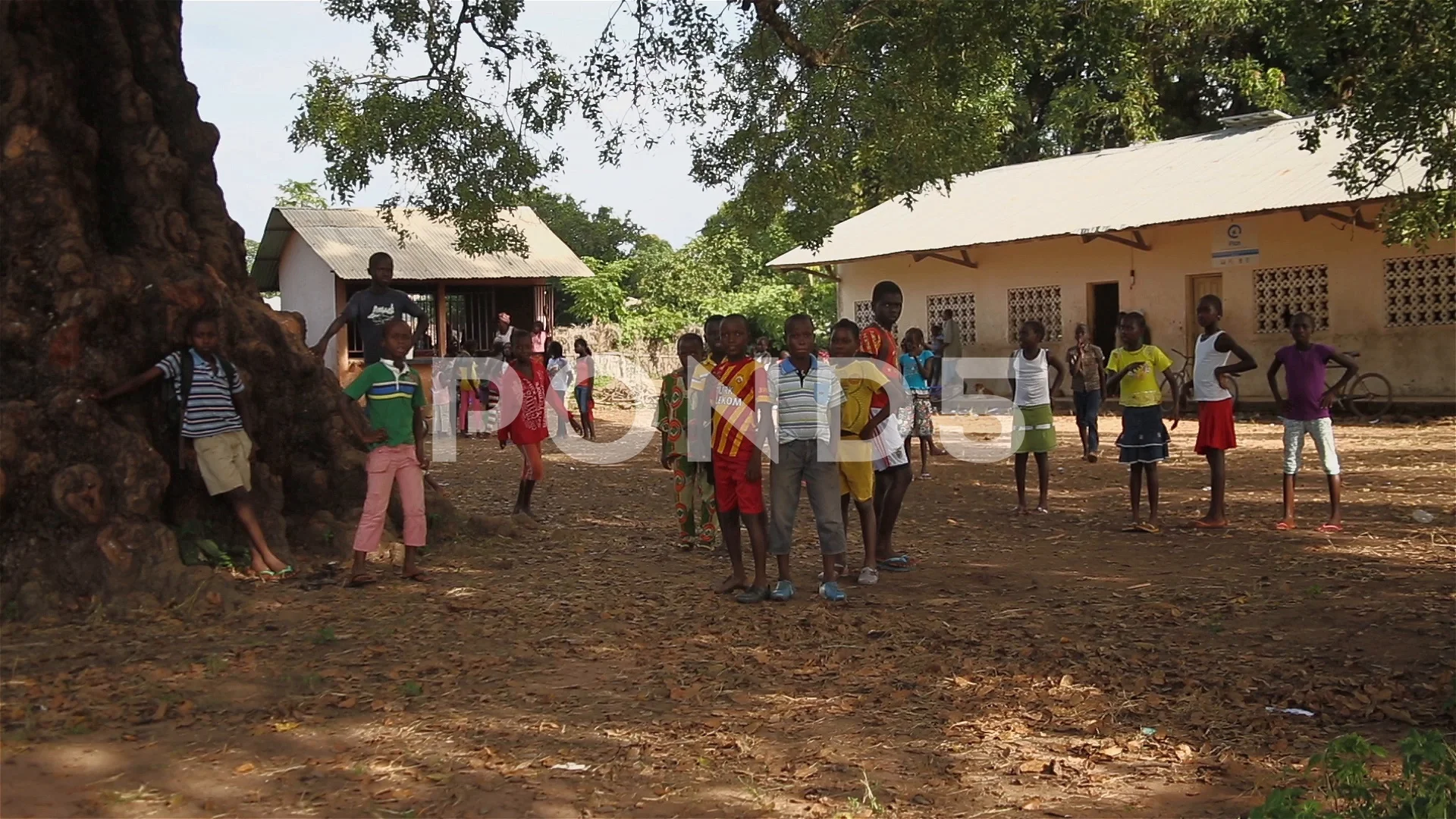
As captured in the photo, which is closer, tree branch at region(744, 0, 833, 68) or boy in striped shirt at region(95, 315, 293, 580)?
boy in striped shirt at region(95, 315, 293, 580)

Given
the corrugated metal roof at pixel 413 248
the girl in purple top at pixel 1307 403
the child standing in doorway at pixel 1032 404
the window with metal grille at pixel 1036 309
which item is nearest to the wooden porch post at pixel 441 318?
the corrugated metal roof at pixel 413 248

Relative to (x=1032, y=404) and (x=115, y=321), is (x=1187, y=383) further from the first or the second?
(x=115, y=321)

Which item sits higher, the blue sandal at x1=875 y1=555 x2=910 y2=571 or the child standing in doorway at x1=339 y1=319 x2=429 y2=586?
the child standing in doorway at x1=339 y1=319 x2=429 y2=586

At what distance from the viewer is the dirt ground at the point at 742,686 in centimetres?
420

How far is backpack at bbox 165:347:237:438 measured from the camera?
715cm

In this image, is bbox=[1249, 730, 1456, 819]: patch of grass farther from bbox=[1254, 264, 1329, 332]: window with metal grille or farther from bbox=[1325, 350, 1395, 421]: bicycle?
bbox=[1254, 264, 1329, 332]: window with metal grille

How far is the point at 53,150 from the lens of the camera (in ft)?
23.7

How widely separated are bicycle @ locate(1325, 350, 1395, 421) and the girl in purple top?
34.5ft

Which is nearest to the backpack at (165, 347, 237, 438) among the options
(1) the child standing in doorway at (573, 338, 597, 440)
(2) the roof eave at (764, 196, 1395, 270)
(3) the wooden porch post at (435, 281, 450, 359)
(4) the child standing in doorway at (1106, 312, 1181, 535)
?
(4) the child standing in doorway at (1106, 312, 1181, 535)

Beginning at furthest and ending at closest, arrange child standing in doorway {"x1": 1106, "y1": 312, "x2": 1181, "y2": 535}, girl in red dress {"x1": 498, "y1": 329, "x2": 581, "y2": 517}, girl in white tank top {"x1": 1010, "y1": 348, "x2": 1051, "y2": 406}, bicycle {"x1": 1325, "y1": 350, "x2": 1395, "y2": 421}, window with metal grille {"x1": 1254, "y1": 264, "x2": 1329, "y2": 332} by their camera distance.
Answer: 1. window with metal grille {"x1": 1254, "y1": 264, "x2": 1329, "y2": 332}
2. bicycle {"x1": 1325, "y1": 350, "x2": 1395, "y2": 421}
3. girl in white tank top {"x1": 1010, "y1": 348, "x2": 1051, "y2": 406}
4. girl in red dress {"x1": 498, "y1": 329, "x2": 581, "y2": 517}
5. child standing in doorway {"x1": 1106, "y1": 312, "x2": 1181, "y2": 535}

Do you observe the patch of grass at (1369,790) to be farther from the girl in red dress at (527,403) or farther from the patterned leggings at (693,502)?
the girl in red dress at (527,403)

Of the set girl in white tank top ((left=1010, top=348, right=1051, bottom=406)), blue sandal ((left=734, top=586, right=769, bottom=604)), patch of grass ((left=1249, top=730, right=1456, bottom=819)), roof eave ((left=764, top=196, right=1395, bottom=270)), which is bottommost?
patch of grass ((left=1249, top=730, right=1456, bottom=819))

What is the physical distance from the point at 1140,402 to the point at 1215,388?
51 centimetres

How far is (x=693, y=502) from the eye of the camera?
8.82 meters
